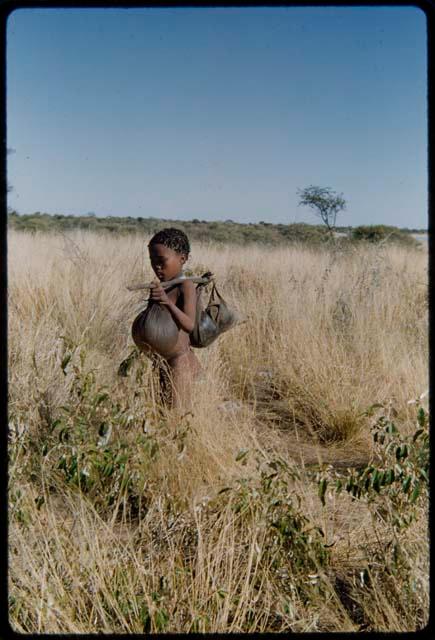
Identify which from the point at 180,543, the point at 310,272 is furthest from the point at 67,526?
the point at 310,272

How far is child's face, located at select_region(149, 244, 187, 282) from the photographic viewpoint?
135 inches

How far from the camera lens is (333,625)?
7.84ft

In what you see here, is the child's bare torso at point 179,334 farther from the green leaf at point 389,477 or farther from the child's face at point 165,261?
the green leaf at point 389,477

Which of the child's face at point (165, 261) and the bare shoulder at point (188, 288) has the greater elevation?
the child's face at point (165, 261)

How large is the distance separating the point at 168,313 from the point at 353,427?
1142mm

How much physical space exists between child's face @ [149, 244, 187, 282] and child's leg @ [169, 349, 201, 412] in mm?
372

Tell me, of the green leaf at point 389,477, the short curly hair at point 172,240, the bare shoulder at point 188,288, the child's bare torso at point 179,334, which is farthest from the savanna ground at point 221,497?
the short curly hair at point 172,240

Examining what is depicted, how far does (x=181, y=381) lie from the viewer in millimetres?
3516

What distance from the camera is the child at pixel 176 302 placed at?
11.2 feet

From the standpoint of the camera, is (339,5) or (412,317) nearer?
(339,5)

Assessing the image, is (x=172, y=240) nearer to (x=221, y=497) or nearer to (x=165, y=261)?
(x=165, y=261)

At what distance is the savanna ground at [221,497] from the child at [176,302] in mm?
85

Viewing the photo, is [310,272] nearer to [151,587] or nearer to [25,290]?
[25,290]

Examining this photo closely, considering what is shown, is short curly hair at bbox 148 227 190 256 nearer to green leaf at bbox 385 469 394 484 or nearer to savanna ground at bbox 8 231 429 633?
savanna ground at bbox 8 231 429 633
